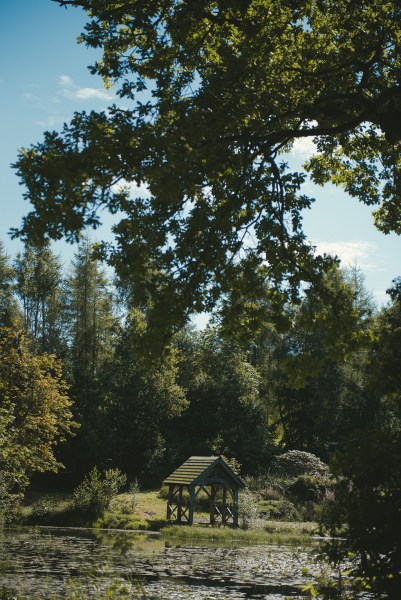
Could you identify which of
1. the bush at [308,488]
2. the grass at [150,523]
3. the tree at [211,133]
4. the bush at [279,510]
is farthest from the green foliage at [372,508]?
the bush at [308,488]

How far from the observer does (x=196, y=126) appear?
8867mm

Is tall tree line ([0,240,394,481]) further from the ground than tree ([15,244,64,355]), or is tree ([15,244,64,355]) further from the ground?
tree ([15,244,64,355])

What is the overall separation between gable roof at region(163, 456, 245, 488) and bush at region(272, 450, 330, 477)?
953 centimetres

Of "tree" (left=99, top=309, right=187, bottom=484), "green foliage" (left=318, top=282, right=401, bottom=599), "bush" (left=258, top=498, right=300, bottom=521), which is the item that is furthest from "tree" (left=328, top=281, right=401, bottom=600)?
"tree" (left=99, top=309, right=187, bottom=484)

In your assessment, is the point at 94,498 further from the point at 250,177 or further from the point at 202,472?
the point at 250,177

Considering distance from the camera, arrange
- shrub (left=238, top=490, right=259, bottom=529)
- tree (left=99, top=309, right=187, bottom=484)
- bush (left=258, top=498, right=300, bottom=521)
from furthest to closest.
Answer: tree (left=99, top=309, right=187, bottom=484)
bush (left=258, top=498, right=300, bottom=521)
shrub (left=238, top=490, right=259, bottom=529)

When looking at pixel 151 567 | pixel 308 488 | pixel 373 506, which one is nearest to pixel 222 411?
pixel 308 488

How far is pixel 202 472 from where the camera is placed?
Result: 27.2 meters

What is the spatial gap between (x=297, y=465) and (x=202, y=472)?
496 inches

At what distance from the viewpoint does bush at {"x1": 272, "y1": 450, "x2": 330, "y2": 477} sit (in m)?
37.4

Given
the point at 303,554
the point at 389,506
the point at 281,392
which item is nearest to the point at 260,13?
the point at 389,506

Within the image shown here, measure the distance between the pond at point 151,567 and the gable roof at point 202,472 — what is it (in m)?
3.65

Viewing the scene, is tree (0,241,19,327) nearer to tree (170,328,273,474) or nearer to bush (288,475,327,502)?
tree (170,328,273,474)

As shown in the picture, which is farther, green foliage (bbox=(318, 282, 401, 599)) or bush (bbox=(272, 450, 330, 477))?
bush (bbox=(272, 450, 330, 477))
